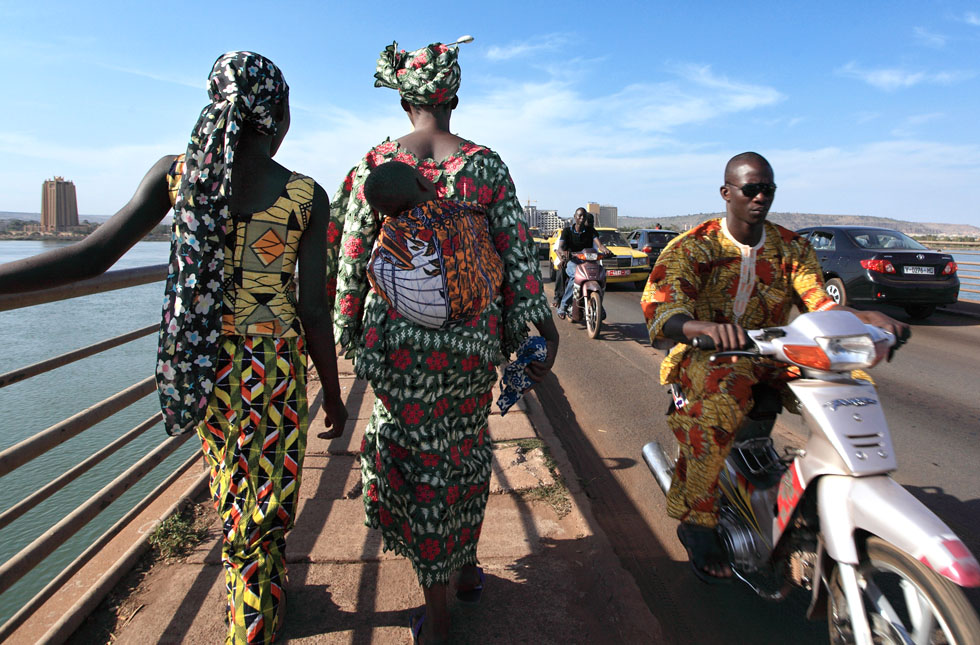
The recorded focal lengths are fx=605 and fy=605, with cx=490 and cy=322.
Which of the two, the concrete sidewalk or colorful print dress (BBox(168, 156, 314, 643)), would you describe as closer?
colorful print dress (BBox(168, 156, 314, 643))

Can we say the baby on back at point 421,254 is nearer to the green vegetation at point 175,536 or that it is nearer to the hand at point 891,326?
the hand at point 891,326

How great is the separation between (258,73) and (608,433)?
3778 mm

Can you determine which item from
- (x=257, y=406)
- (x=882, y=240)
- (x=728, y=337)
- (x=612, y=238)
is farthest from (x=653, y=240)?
(x=257, y=406)

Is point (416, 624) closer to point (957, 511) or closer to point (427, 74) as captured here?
point (427, 74)

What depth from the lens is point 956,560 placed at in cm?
150

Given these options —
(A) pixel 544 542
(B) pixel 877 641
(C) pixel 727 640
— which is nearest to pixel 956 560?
(B) pixel 877 641

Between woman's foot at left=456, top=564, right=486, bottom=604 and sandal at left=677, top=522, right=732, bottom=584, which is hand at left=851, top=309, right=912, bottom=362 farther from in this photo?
woman's foot at left=456, top=564, right=486, bottom=604

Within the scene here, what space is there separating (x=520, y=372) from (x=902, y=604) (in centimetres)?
135

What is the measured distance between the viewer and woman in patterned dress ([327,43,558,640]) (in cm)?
203

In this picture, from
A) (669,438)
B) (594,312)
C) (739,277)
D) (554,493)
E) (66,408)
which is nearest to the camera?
(739,277)

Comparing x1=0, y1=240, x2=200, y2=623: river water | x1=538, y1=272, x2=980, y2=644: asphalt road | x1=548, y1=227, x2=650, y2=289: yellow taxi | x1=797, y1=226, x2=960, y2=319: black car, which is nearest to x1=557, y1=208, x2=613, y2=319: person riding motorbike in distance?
x1=538, y1=272, x2=980, y2=644: asphalt road

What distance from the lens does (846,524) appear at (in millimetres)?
1794

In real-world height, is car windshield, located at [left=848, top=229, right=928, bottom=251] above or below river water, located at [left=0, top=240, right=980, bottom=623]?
above

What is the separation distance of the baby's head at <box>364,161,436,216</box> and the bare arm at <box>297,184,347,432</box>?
0.54 ft
